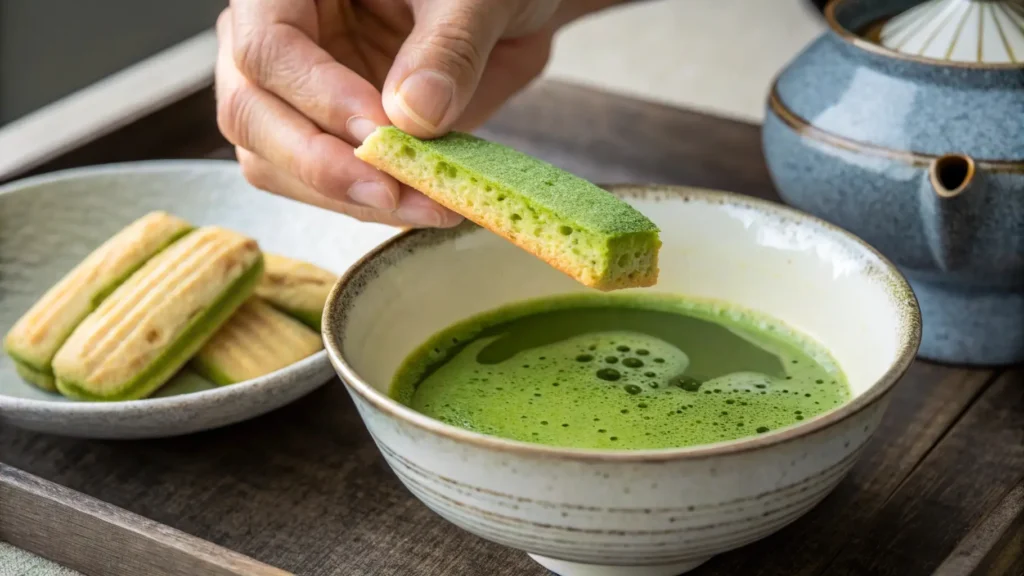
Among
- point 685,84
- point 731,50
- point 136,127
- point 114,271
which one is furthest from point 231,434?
point 731,50

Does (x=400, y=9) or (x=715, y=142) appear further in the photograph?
(x=715, y=142)

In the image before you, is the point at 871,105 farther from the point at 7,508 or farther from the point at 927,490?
the point at 7,508

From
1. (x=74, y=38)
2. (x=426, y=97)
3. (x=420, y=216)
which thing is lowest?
(x=74, y=38)

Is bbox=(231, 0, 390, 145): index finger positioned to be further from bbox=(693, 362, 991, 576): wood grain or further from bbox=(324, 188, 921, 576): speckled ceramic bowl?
bbox=(693, 362, 991, 576): wood grain

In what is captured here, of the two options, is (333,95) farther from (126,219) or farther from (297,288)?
(126,219)

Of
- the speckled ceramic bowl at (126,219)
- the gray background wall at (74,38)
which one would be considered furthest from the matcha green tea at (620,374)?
the gray background wall at (74,38)

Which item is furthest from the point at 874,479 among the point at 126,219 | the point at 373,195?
the point at 126,219

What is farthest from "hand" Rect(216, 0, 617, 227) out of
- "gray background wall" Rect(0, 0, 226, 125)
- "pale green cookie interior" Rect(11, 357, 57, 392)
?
"gray background wall" Rect(0, 0, 226, 125)
